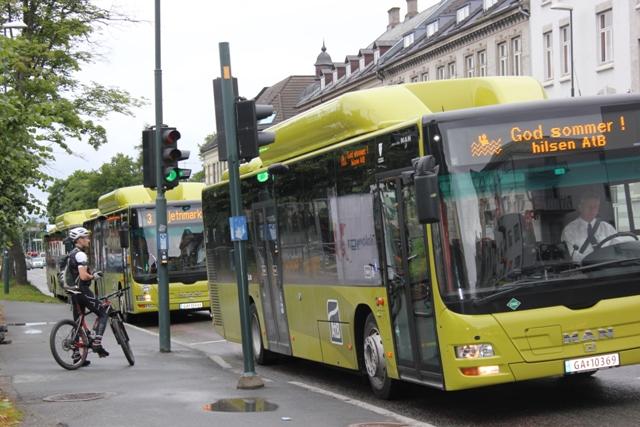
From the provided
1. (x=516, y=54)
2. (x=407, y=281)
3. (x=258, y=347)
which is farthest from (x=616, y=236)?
(x=516, y=54)

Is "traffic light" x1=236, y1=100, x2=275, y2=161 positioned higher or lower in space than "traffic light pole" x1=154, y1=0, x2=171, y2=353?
higher

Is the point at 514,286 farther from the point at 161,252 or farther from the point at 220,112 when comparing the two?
the point at 161,252

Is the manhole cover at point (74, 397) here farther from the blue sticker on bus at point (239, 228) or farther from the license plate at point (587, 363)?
the license plate at point (587, 363)

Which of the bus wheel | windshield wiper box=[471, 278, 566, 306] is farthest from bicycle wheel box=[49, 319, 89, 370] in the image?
windshield wiper box=[471, 278, 566, 306]

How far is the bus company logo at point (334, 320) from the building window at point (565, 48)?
4127cm

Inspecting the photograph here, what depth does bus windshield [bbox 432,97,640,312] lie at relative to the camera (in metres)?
9.84

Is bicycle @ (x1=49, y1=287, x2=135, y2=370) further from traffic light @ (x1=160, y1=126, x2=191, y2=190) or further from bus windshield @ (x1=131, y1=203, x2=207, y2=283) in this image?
bus windshield @ (x1=131, y1=203, x2=207, y2=283)

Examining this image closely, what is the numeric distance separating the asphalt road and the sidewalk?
53cm

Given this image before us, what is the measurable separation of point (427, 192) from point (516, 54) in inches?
1984

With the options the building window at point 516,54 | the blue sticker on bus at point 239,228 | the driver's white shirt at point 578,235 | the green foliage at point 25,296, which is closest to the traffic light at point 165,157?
the blue sticker on bus at point 239,228

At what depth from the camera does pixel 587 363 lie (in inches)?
389

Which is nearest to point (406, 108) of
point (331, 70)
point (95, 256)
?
point (95, 256)

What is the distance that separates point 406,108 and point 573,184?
7.79 ft

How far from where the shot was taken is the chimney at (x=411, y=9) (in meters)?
91.4
